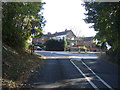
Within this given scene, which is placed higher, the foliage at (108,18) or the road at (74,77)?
the foliage at (108,18)

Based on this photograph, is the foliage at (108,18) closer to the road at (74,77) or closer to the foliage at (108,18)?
the foliage at (108,18)

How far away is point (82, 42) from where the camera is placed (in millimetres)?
83250

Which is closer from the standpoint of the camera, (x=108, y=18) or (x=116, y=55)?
(x=108, y=18)

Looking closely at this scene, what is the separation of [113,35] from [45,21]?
10.3 metres

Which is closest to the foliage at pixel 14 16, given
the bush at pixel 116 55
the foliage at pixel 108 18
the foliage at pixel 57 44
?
the foliage at pixel 108 18

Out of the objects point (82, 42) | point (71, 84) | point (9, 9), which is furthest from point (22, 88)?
point (82, 42)

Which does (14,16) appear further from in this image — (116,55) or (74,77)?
(116,55)

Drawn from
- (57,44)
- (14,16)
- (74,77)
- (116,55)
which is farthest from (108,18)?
(57,44)

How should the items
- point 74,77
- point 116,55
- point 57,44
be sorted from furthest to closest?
point 57,44 → point 116,55 → point 74,77

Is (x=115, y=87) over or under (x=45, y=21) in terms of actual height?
under

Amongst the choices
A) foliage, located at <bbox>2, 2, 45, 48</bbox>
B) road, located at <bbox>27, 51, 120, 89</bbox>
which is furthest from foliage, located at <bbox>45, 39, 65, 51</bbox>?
road, located at <bbox>27, 51, 120, 89</bbox>

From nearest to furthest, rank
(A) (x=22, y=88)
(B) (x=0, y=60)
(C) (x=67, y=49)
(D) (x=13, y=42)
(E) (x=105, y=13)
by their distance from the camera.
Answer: (A) (x=22, y=88), (B) (x=0, y=60), (E) (x=105, y=13), (D) (x=13, y=42), (C) (x=67, y=49)

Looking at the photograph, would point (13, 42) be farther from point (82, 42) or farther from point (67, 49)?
point (82, 42)

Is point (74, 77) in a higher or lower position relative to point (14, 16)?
lower
